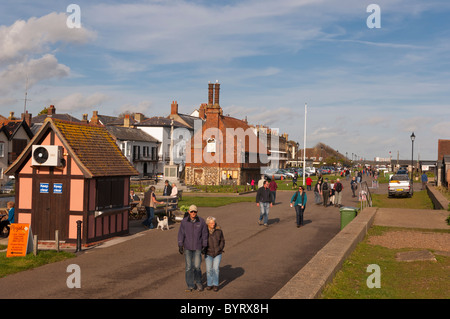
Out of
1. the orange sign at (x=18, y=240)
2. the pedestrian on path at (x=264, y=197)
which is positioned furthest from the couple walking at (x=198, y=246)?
the pedestrian on path at (x=264, y=197)

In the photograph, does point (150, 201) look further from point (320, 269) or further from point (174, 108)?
point (174, 108)

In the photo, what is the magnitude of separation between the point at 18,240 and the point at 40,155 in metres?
3.04

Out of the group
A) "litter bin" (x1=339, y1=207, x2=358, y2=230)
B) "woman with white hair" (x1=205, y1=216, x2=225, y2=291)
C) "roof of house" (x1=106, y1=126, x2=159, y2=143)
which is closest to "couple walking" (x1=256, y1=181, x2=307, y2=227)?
"litter bin" (x1=339, y1=207, x2=358, y2=230)

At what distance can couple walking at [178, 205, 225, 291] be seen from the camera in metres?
9.98

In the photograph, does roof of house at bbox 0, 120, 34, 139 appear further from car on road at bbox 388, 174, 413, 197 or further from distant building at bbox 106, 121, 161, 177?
car on road at bbox 388, 174, 413, 197

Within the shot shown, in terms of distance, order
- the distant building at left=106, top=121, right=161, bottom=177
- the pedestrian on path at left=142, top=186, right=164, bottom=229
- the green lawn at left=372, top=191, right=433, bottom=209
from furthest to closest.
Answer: the distant building at left=106, top=121, right=161, bottom=177 < the green lawn at left=372, top=191, right=433, bottom=209 < the pedestrian on path at left=142, top=186, right=164, bottom=229

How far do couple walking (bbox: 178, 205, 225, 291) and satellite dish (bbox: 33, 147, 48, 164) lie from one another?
25.7ft

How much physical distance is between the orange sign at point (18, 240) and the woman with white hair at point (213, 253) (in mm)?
6644

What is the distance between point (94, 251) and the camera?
1529cm

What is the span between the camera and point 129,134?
7769cm

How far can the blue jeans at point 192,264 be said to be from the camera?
10.0 m

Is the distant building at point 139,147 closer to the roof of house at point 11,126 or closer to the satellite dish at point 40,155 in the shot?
the roof of house at point 11,126
